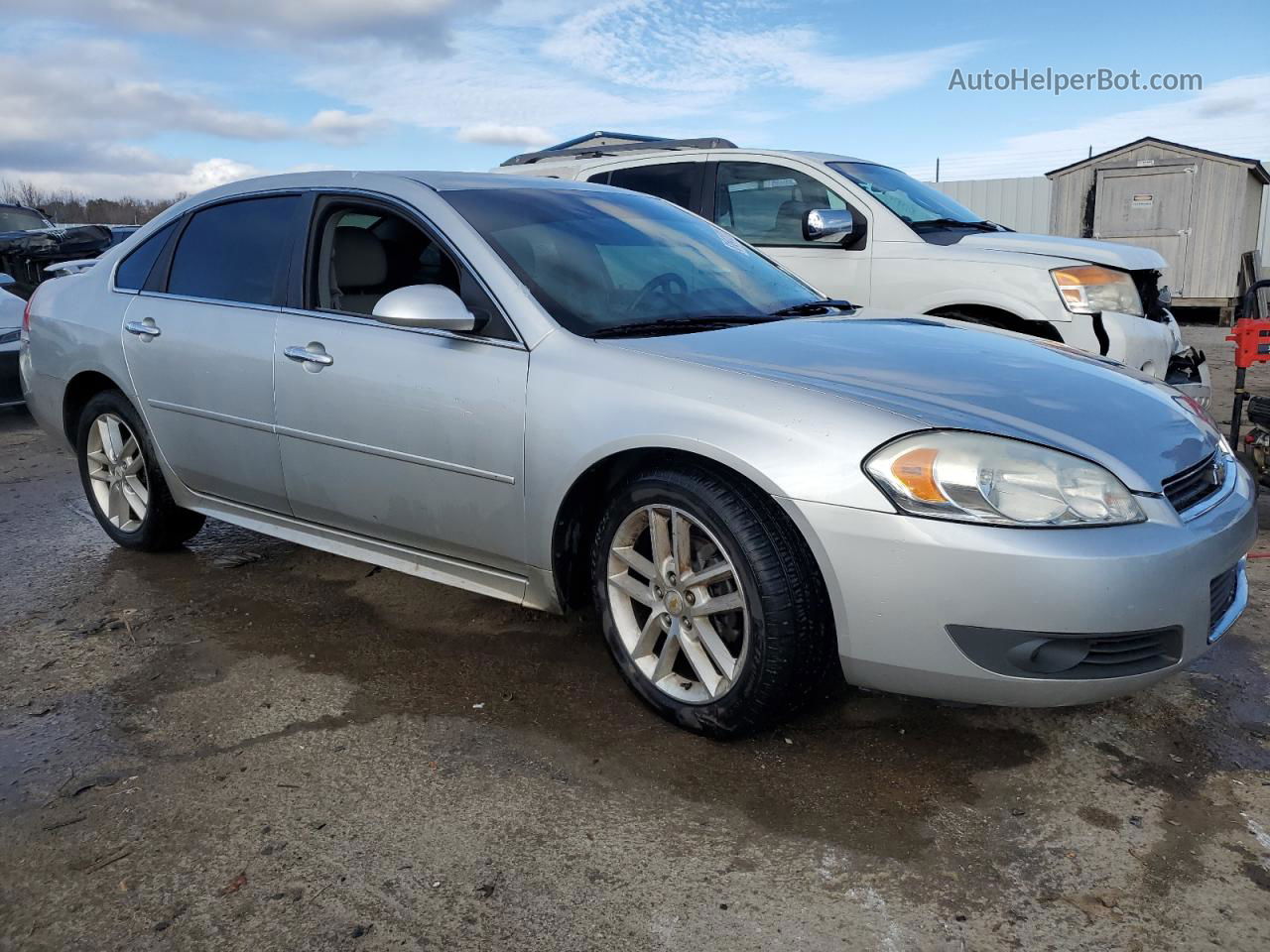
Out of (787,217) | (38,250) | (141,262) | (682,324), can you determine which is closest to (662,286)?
(682,324)

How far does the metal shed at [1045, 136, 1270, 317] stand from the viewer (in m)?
15.5

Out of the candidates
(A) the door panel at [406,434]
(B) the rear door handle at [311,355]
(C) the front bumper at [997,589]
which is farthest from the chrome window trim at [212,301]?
(C) the front bumper at [997,589]

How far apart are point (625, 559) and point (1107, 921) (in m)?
1.42

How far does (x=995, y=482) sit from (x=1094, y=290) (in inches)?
142

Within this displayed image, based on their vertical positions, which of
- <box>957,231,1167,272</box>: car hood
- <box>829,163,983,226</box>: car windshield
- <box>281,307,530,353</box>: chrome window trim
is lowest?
<box>281,307,530,353</box>: chrome window trim

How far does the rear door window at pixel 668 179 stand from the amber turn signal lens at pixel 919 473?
15.2 feet

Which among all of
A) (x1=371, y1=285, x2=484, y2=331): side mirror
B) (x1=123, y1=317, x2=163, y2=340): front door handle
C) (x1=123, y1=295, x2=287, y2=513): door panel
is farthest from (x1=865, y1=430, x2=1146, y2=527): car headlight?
(x1=123, y1=317, x2=163, y2=340): front door handle

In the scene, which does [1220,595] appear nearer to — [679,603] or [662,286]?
[679,603]

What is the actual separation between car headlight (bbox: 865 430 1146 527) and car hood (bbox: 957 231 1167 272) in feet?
11.8

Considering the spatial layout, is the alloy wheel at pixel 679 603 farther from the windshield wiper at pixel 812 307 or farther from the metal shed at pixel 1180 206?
the metal shed at pixel 1180 206

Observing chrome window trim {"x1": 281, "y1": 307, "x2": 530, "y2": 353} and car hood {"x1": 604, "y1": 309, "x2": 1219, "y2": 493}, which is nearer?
car hood {"x1": 604, "y1": 309, "x2": 1219, "y2": 493}

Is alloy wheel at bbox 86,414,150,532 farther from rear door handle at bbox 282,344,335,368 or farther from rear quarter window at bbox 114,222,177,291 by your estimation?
rear door handle at bbox 282,344,335,368

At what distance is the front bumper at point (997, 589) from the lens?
7.60 feet

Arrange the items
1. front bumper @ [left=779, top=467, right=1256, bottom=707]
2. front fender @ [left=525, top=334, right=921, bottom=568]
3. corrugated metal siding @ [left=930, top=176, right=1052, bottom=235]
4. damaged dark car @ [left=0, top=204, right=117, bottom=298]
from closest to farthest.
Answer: front bumper @ [left=779, top=467, right=1256, bottom=707], front fender @ [left=525, top=334, right=921, bottom=568], damaged dark car @ [left=0, top=204, right=117, bottom=298], corrugated metal siding @ [left=930, top=176, right=1052, bottom=235]
